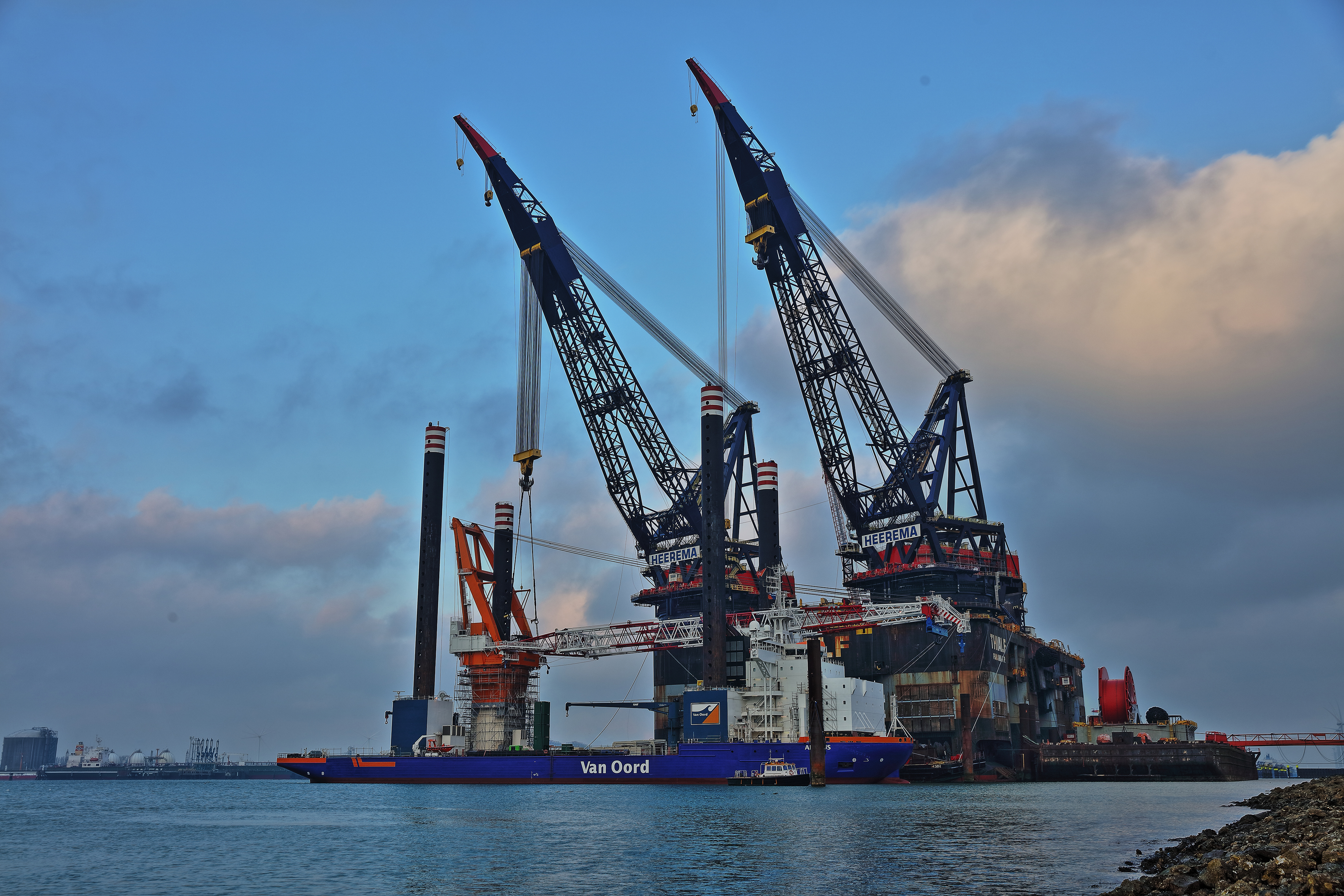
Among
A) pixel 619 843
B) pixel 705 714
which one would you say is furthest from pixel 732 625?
pixel 619 843

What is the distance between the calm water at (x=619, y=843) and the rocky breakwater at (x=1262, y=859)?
8.26 ft

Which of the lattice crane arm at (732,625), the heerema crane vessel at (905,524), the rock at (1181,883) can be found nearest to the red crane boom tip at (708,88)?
the heerema crane vessel at (905,524)

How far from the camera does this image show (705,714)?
70.2m

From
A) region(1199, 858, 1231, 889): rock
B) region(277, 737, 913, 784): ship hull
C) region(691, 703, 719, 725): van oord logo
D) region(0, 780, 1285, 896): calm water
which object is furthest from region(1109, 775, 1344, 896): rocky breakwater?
region(691, 703, 719, 725): van oord logo

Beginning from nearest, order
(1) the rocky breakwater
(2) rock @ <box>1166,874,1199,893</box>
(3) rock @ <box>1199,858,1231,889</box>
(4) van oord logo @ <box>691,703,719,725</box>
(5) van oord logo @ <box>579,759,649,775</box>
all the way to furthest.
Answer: (1) the rocky breakwater < (3) rock @ <box>1199,858,1231,889</box> < (2) rock @ <box>1166,874,1199,893</box> < (4) van oord logo @ <box>691,703,719,725</box> < (5) van oord logo @ <box>579,759,649,775</box>

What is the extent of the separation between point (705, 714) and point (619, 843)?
99.7 ft

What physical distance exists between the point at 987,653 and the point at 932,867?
6630 centimetres

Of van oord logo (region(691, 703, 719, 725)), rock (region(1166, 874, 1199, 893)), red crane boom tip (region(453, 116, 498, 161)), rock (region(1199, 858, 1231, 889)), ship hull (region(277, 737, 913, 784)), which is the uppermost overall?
red crane boom tip (region(453, 116, 498, 161))

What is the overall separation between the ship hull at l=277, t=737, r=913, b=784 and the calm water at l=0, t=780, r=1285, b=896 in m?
1.44

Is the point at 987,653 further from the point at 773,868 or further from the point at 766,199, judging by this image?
the point at 773,868

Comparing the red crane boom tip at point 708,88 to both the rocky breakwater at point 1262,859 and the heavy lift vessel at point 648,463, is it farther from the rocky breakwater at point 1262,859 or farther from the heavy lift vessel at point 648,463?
the rocky breakwater at point 1262,859

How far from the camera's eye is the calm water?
1204 inches

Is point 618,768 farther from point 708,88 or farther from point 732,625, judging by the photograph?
point 708,88

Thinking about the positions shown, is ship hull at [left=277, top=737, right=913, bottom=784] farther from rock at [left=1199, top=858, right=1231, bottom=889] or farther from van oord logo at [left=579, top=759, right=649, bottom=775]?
rock at [left=1199, top=858, right=1231, bottom=889]
